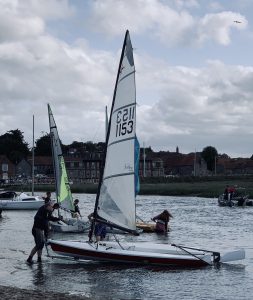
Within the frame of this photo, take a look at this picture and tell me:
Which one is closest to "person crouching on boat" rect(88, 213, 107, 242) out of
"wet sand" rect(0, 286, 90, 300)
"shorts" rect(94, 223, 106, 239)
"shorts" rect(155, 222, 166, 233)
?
"shorts" rect(94, 223, 106, 239)

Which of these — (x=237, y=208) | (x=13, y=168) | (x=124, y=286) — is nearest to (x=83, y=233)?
A: (x=124, y=286)

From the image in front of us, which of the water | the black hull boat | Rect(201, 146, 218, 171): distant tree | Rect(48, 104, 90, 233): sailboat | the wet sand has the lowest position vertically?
the water

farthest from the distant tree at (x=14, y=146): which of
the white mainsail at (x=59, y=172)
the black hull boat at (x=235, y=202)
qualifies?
the white mainsail at (x=59, y=172)

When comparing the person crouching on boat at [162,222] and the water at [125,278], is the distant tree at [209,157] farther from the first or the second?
the water at [125,278]

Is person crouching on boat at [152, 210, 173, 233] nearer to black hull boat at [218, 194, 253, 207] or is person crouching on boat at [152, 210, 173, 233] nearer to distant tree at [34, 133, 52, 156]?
black hull boat at [218, 194, 253, 207]

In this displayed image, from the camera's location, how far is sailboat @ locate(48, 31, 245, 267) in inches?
782

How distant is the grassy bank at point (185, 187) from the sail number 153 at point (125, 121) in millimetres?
58766

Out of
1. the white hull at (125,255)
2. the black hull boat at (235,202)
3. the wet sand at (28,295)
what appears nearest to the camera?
the wet sand at (28,295)

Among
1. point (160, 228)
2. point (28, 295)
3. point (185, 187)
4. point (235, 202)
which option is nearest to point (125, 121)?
point (28, 295)

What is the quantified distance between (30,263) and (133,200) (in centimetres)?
463

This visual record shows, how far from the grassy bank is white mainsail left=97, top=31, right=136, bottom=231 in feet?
190

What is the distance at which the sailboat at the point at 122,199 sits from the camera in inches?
782

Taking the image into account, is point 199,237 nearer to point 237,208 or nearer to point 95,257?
point 95,257

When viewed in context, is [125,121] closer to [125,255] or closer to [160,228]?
[125,255]
